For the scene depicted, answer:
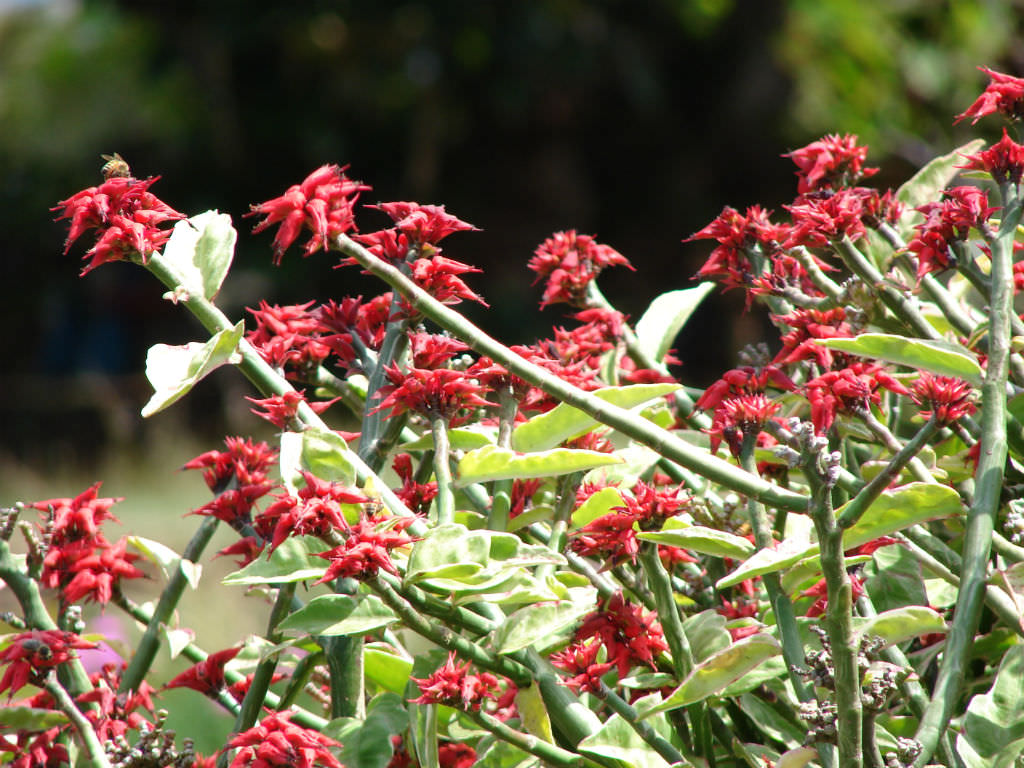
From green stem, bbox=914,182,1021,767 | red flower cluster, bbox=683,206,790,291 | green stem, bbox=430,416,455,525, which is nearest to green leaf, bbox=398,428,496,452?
green stem, bbox=430,416,455,525

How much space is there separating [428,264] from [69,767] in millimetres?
555

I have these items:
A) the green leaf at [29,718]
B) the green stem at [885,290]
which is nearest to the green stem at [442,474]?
the green stem at [885,290]

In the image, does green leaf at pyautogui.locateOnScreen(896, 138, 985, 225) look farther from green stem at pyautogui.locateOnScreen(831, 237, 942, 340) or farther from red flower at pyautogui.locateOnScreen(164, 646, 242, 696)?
red flower at pyautogui.locateOnScreen(164, 646, 242, 696)

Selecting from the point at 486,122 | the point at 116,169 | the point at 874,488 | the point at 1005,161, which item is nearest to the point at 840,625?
the point at 874,488

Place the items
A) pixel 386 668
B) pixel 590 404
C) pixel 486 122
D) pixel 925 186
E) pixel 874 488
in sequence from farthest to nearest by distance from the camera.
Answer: pixel 486 122
pixel 925 186
pixel 386 668
pixel 590 404
pixel 874 488

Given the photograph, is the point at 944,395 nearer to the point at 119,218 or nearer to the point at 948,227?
the point at 948,227

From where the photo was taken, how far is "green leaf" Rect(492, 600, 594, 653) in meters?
0.76

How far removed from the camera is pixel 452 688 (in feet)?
2.53

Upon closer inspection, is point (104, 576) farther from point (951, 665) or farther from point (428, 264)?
point (951, 665)

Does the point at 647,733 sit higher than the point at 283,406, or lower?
lower

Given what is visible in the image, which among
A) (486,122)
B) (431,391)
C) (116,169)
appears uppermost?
(486,122)

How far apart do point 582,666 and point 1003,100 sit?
0.57 metres

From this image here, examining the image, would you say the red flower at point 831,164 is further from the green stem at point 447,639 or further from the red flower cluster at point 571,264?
the green stem at point 447,639

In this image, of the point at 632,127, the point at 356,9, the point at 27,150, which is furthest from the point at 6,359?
the point at 632,127
